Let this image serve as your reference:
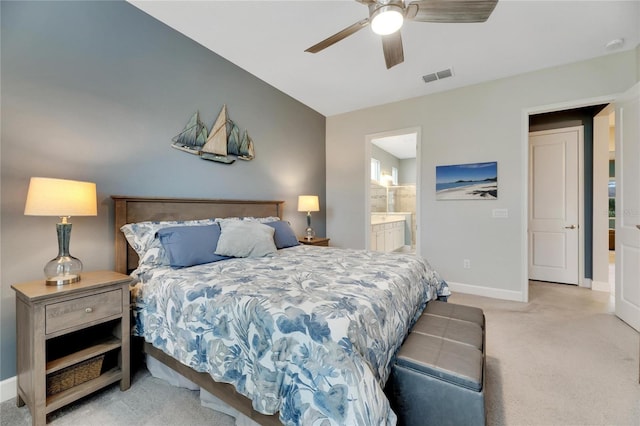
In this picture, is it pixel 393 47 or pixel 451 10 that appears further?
pixel 393 47

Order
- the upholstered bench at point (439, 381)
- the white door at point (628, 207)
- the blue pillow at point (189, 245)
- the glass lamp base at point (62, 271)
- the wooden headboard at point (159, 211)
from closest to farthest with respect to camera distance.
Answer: the upholstered bench at point (439, 381)
the glass lamp base at point (62, 271)
the blue pillow at point (189, 245)
the wooden headboard at point (159, 211)
the white door at point (628, 207)

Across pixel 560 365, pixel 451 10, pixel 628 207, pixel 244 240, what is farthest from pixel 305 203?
pixel 628 207

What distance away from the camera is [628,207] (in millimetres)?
2670

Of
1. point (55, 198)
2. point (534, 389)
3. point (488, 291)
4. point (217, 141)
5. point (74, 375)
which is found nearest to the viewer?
point (55, 198)

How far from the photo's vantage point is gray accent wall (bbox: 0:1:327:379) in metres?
1.72

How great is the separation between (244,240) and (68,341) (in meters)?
1.37

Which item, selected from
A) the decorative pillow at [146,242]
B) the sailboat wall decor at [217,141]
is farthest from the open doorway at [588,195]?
the decorative pillow at [146,242]

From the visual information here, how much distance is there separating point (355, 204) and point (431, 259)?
1505 mm

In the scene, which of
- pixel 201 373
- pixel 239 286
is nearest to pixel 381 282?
pixel 239 286

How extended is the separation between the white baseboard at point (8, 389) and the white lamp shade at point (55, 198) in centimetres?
113

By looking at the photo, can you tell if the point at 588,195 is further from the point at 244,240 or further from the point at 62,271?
the point at 62,271

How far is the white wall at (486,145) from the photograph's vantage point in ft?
10.0

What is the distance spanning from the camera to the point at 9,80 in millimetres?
1706

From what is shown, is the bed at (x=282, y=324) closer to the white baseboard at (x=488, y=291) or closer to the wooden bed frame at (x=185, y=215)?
the wooden bed frame at (x=185, y=215)
